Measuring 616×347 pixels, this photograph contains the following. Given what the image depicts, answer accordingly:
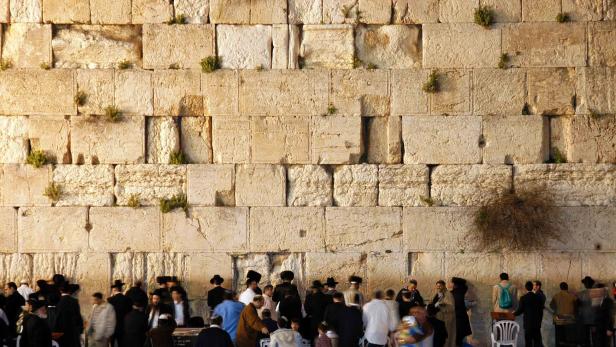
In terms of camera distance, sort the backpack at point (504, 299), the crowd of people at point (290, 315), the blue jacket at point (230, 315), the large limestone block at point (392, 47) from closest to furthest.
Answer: the crowd of people at point (290, 315)
the blue jacket at point (230, 315)
the backpack at point (504, 299)
the large limestone block at point (392, 47)

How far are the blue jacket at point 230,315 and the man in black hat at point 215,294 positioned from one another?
5.66 feet

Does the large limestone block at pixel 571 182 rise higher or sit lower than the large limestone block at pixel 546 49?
lower

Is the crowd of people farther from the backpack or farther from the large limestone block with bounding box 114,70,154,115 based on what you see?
the large limestone block with bounding box 114,70,154,115

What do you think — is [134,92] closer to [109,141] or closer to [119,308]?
[109,141]

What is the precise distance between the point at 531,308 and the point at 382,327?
10.3ft

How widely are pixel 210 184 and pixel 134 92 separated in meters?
1.89

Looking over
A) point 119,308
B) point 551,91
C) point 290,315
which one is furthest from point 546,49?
point 119,308

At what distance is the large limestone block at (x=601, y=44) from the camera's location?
77.9 ft

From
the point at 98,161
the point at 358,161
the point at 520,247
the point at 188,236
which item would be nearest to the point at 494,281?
the point at 520,247

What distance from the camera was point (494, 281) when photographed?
23.6 m

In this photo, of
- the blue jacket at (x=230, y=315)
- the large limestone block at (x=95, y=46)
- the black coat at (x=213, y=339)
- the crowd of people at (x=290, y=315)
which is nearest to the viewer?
the black coat at (x=213, y=339)

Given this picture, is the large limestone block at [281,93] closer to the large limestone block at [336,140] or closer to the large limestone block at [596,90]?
the large limestone block at [336,140]

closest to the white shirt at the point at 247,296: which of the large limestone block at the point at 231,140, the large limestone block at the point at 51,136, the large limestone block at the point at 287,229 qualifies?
the large limestone block at the point at 287,229

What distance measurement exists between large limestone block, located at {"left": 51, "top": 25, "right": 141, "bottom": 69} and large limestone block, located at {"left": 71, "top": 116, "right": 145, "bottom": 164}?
3.05 feet
